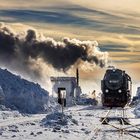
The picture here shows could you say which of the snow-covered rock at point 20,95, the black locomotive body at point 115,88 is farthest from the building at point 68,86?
the black locomotive body at point 115,88

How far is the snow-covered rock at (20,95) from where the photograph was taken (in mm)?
71125

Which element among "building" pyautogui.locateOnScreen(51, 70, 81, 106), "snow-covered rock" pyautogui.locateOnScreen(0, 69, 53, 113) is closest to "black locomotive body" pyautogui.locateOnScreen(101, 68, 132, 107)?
"snow-covered rock" pyautogui.locateOnScreen(0, 69, 53, 113)

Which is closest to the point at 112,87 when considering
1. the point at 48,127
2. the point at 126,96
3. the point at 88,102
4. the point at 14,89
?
the point at 126,96

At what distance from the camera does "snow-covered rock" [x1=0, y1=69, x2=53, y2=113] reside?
2800 inches

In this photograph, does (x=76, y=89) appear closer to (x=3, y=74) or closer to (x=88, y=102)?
(x=88, y=102)

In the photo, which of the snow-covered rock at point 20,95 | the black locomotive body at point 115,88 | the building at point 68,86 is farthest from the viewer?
the building at point 68,86

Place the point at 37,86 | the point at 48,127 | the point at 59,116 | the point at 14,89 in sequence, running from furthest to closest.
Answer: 1. the point at 37,86
2. the point at 14,89
3. the point at 59,116
4. the point at 48,127

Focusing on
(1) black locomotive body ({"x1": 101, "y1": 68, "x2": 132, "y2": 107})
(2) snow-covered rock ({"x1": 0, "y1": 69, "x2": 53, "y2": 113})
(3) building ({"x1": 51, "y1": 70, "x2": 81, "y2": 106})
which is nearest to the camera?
(1) black locomotive body ({"x1": 101, "y1": 68, "x2": 132, "y2": 107})

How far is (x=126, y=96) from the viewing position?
48094 mm

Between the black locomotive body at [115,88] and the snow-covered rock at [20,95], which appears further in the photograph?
the snow-covered rock at [20,95]

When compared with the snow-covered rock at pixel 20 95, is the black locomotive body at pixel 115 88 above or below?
above

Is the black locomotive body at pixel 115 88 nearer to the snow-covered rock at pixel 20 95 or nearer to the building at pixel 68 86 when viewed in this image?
the snow-covered rock at pixel 20 95

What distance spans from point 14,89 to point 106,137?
5019 cm

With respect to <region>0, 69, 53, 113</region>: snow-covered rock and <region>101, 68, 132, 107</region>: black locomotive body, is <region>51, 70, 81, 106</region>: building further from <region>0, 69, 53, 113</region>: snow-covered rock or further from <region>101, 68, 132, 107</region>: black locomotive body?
<region>101, 68, 132, 107</region>: black locomotive body
